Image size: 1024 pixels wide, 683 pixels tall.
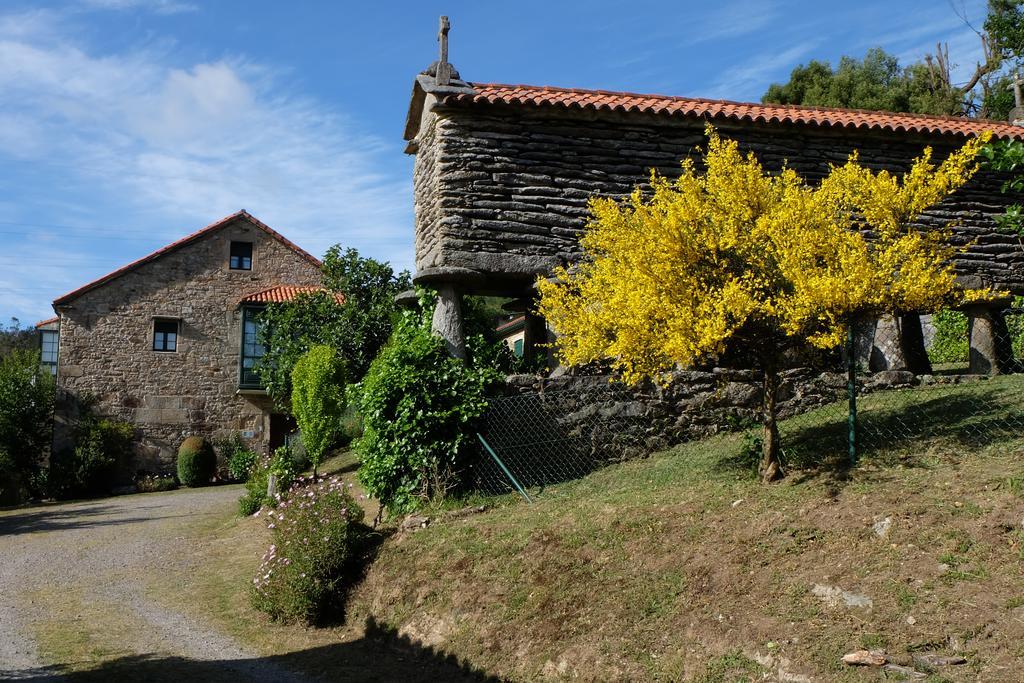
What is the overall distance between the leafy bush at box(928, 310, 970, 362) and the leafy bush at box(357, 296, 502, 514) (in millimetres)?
10205

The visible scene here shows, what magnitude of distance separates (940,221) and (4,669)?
13.0 m

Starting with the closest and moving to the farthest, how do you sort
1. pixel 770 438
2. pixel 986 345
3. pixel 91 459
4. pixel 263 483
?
pixel 770 438, pixel 986 345, pixel 263 483, pixel 91 459

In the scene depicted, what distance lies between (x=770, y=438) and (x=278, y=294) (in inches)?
697

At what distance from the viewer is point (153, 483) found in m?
22.1

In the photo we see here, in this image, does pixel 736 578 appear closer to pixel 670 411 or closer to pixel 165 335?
pixel 670 411

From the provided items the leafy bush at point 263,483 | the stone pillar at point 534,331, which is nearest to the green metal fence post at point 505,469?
the stone pillar at point 534,331

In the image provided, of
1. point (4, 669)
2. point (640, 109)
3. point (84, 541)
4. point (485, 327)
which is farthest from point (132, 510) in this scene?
point (640, 109)

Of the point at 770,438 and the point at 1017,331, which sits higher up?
the point at 1017,331

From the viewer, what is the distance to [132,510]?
1794cm

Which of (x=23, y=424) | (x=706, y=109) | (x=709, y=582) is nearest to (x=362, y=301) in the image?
(x=23, y=424)

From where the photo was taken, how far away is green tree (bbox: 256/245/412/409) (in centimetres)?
2083

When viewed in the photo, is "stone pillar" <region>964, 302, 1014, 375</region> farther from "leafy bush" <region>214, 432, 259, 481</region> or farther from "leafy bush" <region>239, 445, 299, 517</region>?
"leafy bush" <region>214, 432, 259, 481</region>

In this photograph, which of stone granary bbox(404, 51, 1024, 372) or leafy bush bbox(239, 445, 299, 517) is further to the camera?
leafy bush bbox(239, 445, 299, 517)

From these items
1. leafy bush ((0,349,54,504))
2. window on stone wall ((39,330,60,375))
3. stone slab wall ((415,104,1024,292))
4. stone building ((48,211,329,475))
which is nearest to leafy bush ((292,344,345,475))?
stone building ((48,211,329,475))
